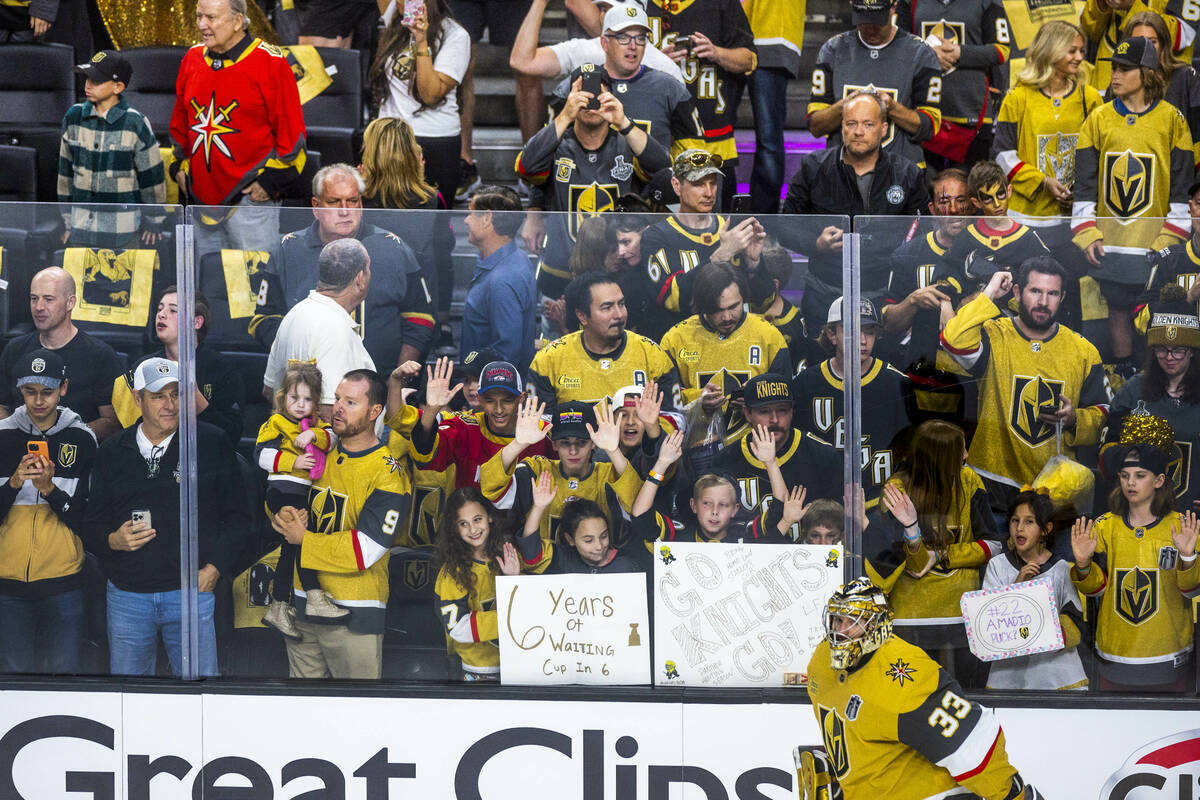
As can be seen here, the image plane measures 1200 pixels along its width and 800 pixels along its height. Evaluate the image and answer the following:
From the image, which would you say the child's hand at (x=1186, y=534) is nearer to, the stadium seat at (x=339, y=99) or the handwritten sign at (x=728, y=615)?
the handwritten sign at (x=728, y=615)

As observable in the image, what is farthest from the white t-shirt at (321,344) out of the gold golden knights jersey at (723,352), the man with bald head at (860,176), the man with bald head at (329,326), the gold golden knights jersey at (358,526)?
the man with bald head at (860,176)

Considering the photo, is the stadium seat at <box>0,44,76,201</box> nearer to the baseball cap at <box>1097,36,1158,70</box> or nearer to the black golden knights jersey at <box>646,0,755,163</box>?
the black golden knights jersey at <box>646,0,755,163</box>

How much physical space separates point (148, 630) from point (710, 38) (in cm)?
400

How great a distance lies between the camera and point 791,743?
513 centimetres

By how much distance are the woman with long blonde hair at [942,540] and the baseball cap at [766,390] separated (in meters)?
0.50

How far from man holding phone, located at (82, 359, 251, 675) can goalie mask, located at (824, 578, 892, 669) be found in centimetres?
223

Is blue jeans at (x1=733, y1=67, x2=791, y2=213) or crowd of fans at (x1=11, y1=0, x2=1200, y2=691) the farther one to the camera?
blue jeans at (x1=733, y1=67, x2=791, y2=213)

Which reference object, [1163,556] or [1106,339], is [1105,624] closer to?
[1163,556]

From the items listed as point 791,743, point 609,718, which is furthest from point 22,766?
point 791,743

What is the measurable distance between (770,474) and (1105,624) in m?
1.30

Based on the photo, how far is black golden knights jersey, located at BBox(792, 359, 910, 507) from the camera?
5.16 m

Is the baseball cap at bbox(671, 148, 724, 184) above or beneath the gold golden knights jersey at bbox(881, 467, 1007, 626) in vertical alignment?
above

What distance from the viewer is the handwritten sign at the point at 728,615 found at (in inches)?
205

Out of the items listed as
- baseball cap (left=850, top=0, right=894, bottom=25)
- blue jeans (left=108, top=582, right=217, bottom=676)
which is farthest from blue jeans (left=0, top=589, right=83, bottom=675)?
baseball cap (left=850, top=0, right=894, bottom=25)
